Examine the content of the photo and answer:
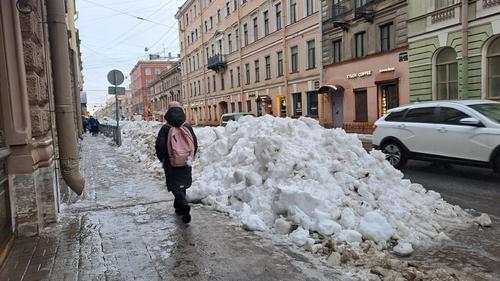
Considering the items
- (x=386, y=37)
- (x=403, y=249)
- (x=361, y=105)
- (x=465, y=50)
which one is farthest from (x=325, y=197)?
(x=361, y=105)

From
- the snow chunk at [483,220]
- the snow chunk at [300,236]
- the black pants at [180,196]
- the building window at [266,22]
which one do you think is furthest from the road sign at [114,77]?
the building window at [266,22]

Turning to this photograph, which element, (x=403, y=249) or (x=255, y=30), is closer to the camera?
(x=403, y=249)

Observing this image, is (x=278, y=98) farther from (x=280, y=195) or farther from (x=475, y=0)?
(x=280, y=195)

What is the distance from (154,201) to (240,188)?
5.11 ft

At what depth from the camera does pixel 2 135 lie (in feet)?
16.9

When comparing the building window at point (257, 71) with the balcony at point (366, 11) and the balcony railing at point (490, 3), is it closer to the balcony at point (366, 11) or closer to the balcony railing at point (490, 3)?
the balcony at point (366, 11)

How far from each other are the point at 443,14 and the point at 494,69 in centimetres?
353

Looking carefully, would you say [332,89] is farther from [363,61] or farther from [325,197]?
[325,197]

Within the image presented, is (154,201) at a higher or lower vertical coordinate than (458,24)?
lower

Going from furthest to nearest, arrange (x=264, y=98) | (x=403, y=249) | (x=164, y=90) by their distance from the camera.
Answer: (x=164, y=90) < (x=264, y=98) < (x=403, y=249)

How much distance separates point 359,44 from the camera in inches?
1019

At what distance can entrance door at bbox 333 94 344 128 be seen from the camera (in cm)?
2789

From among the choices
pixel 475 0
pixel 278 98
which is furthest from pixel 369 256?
pixel 278 98

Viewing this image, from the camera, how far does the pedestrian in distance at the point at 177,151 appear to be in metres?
5.75
